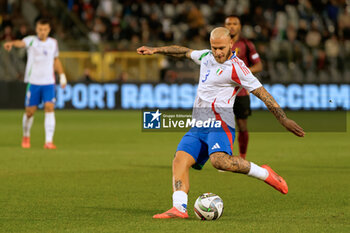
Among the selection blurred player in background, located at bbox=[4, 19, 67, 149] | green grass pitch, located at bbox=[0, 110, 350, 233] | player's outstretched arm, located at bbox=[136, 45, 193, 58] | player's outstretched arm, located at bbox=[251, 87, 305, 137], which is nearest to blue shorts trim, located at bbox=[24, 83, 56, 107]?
blurred player in background, located at bbox=[4, 19, 67, 149]

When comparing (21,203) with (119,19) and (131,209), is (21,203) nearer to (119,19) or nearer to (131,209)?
(131,209)

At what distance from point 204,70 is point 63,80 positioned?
24.5 feet

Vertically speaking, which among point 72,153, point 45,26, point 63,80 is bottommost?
point 72,153

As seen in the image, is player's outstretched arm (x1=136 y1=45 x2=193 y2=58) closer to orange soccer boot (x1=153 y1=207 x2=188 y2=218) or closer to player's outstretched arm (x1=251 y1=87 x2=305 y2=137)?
player's outstretched arm (x1=251 y1=87 x2=305 y2=137)

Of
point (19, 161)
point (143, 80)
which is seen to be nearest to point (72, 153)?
point (19, 161)

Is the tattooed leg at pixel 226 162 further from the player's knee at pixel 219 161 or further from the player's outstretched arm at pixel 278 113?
the player's outstretched arm at pixel 278 113

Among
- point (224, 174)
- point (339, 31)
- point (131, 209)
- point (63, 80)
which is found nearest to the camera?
point (131, 209)

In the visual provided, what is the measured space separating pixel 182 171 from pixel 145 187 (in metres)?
2.32

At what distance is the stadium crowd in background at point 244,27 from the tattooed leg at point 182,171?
18.9 metres

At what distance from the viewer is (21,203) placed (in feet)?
26.6

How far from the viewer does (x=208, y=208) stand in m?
7.05

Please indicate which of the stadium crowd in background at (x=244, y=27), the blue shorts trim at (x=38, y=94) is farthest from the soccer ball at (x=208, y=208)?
the stadium crowd in background at (x=244, y=27)

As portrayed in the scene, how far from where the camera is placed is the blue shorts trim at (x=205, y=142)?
23.8 feet

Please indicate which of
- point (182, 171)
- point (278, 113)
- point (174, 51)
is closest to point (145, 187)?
point (174, 51)
